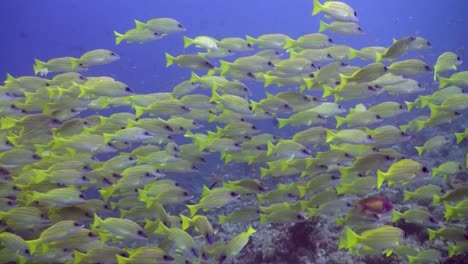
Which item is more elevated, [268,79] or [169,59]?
[169,59]

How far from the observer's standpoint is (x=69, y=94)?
7203 millimetres

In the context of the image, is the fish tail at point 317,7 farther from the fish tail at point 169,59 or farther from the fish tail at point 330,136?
the fish tail at point 169,59

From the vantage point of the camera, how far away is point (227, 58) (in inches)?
2648

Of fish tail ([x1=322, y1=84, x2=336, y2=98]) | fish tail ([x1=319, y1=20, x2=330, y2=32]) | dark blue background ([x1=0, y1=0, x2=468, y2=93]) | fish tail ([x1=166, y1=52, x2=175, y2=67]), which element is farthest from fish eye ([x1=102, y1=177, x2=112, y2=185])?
dark blue background ([x1=0, y1=0, x2=468, y2=93])

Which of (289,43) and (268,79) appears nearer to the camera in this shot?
(268,79)

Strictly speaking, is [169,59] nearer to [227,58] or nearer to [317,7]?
[317,7]

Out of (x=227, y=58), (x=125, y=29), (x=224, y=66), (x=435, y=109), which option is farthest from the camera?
(x=125, y=29)

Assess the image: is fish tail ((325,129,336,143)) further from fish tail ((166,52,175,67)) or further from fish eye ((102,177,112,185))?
fish eye ((102,177,112,185))

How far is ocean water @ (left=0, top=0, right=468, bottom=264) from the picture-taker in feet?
25.1

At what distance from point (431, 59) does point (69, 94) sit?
50.2 meters

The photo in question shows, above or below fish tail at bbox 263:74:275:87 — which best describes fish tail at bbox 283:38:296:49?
above

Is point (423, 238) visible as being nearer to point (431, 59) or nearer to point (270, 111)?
point (270, 111)

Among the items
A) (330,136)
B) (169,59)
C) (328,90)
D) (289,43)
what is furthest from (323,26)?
(169,59)

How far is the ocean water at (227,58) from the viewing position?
7656 millimetres
